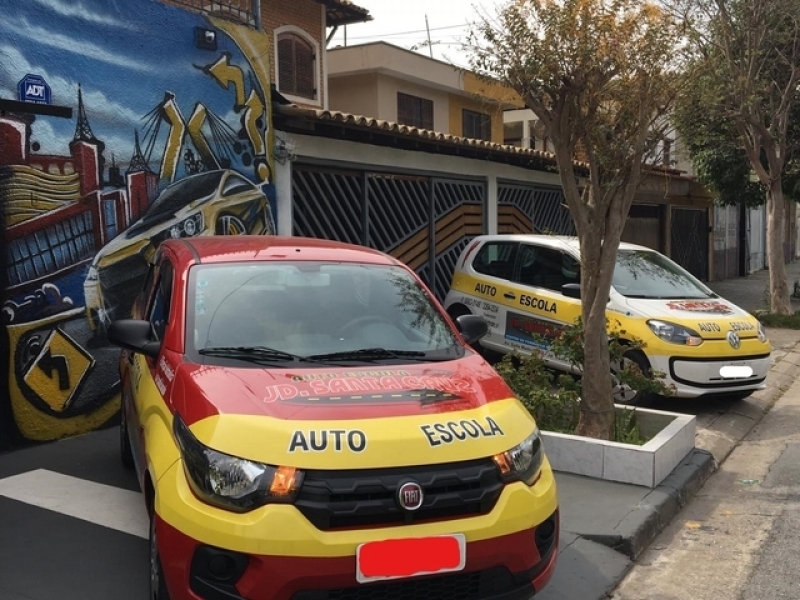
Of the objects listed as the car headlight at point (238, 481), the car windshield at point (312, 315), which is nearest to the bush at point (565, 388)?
the car windshield at point (312, 315)

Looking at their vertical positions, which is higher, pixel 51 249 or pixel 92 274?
pixel 51 249

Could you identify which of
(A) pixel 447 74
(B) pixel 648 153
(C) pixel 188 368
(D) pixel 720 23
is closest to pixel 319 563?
(C) pixel 188 368

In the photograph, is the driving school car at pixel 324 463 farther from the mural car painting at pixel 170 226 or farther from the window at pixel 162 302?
the mural car painting at pixel 170 226

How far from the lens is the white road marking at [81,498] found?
462cm

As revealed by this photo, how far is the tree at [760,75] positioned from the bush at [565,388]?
23.6 ft

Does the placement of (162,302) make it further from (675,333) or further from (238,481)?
(675,333)

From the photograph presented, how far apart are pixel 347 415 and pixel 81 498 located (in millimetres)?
2687

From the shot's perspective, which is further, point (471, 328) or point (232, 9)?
point (232, 9)

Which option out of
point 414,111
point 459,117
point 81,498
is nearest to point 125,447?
point 81,498

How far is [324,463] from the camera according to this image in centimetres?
295

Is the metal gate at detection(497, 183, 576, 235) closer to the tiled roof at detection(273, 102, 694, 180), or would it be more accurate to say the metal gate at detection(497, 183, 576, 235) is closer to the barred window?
the tiled roof at detection(273, 102, 694, 180)

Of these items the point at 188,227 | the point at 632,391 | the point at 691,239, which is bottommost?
the point at 632,391

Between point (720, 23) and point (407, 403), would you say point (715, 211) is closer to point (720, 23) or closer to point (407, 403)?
point (720, 23)

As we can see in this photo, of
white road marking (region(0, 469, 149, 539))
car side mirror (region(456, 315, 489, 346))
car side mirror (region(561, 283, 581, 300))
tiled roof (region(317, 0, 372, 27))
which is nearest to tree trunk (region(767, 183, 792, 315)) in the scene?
car side mirror (region(561, 283, 581, 300))
